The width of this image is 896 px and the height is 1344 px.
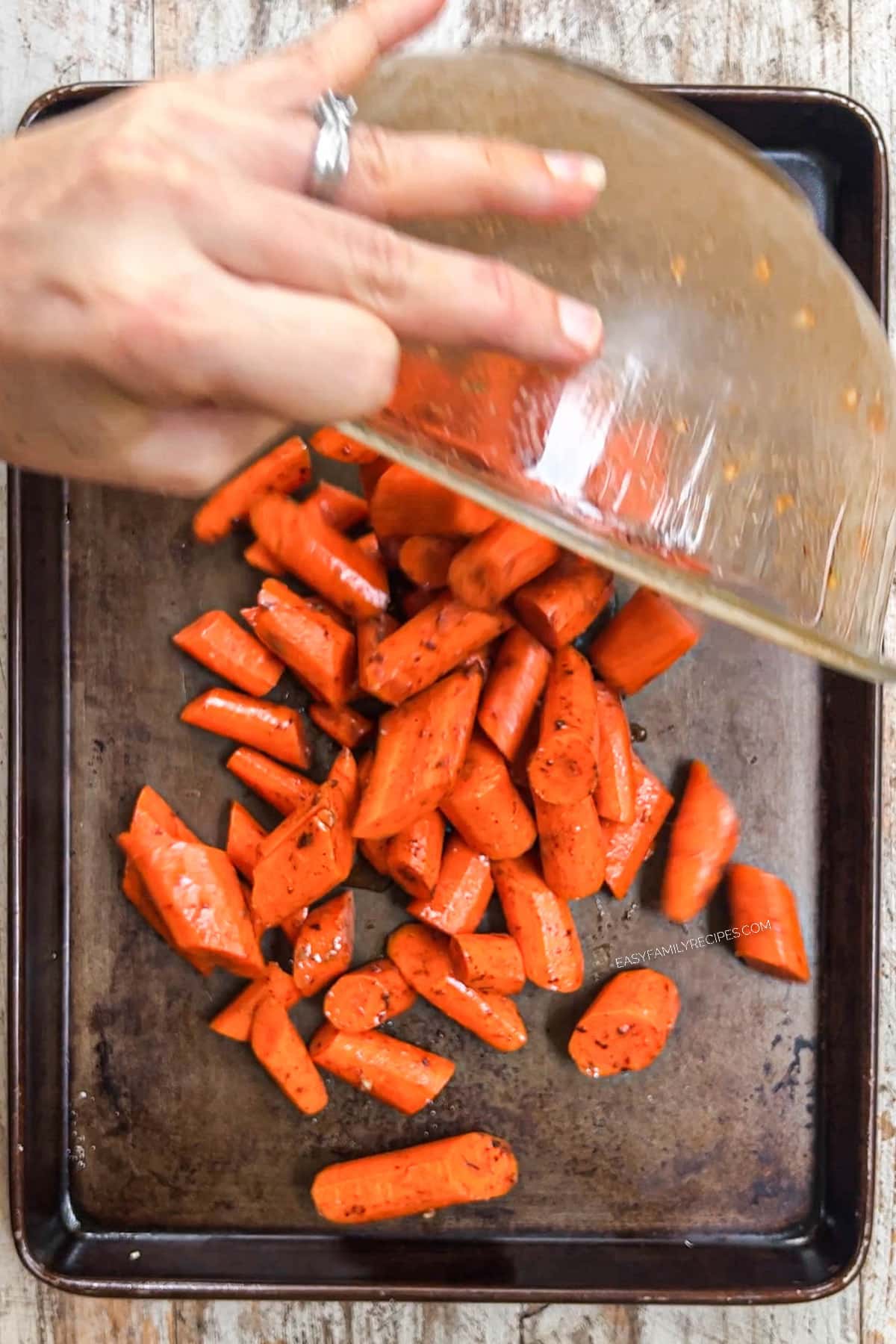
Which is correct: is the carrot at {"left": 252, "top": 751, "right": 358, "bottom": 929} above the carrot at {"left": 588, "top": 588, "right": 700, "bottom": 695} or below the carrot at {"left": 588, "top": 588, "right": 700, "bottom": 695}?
below

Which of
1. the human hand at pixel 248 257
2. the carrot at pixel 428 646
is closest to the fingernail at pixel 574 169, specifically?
the human hand at pixel 248 257

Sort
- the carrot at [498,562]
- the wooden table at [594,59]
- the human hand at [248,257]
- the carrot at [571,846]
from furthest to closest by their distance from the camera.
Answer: the wooden table at [594,59] → the carrot at [571,846] → the carrot at [498,562] → the human hand at [248,257]

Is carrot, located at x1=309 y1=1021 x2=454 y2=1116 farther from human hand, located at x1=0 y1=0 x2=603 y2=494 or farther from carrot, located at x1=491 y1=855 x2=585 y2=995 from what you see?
human hand, located at x1=0 y1=0 x2=603 y2=494

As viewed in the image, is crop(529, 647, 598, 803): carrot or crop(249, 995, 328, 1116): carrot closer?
crop(529, 647, 598, 803): carrot

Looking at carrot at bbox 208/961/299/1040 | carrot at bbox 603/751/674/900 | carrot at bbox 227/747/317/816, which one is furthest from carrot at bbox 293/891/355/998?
carrot at bbox 603/751/674/900

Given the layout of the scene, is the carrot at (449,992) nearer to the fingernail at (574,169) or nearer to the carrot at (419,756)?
the carrot at (419,756)

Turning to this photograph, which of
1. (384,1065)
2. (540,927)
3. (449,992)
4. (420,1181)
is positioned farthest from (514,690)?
(420,1181)
